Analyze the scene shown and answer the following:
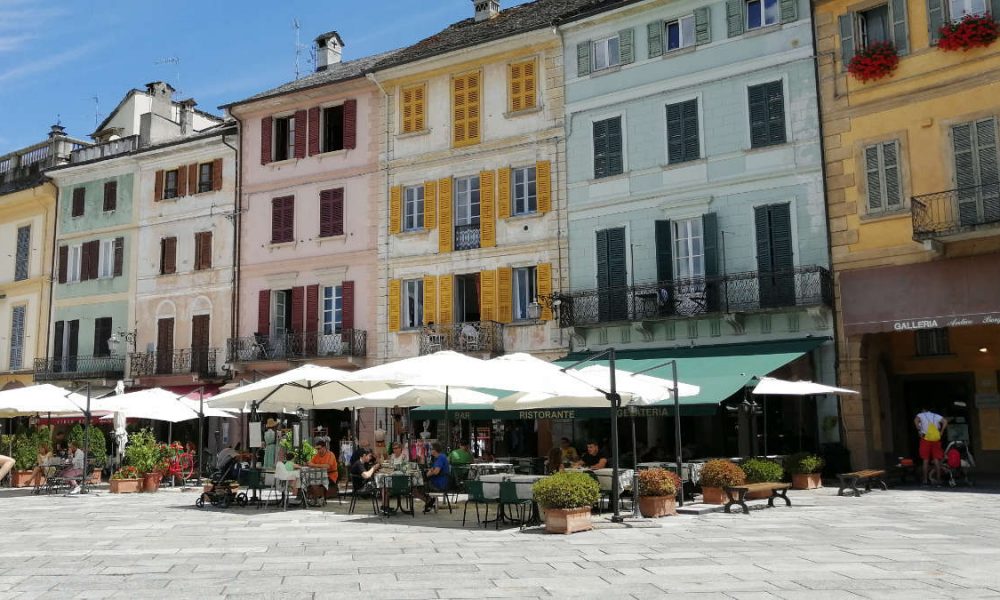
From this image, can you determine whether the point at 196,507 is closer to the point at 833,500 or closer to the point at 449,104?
the point at 833,500

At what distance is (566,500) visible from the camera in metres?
12.2

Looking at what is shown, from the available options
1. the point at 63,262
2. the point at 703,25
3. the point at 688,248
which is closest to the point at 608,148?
the point at 688,248

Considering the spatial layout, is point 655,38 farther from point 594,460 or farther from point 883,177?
point 594,460

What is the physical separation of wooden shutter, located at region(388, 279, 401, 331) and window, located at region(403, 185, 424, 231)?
1580mm

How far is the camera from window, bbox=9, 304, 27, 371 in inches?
1348

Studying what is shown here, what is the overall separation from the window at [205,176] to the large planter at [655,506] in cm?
2104

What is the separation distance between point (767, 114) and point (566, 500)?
483 inches

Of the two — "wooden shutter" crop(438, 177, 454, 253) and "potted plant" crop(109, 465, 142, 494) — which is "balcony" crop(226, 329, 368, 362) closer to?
"wooden shutter" crop(438, 177, 454, 253)

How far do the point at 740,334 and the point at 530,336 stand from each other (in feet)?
17.9

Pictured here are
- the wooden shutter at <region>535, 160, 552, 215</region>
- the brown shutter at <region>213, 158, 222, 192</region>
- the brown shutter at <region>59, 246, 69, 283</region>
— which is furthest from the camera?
the brown shutter at <region>59, 246, 69, 283</region>

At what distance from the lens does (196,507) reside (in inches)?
680

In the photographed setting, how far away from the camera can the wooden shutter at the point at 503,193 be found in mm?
24750

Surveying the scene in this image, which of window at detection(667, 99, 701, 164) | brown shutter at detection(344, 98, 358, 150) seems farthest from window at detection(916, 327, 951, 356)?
brown shutter at detection(344, 98, 358, 150)

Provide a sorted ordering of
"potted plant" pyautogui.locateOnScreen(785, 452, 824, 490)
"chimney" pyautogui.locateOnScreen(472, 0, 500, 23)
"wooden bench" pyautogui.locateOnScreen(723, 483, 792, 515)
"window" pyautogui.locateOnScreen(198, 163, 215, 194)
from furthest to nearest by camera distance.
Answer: "window" pyautogui.locateOnScreen(198, 163, 215, 194) → "chimney" pyautogui.locateOnScreen(472, 0, 500, 23) → "potted plant" pyautogui.locateOnScreen(785, 452, 824, 490) → "wooden bench" pyautogui.locateOnScreen(723, 483, 792, 515)
